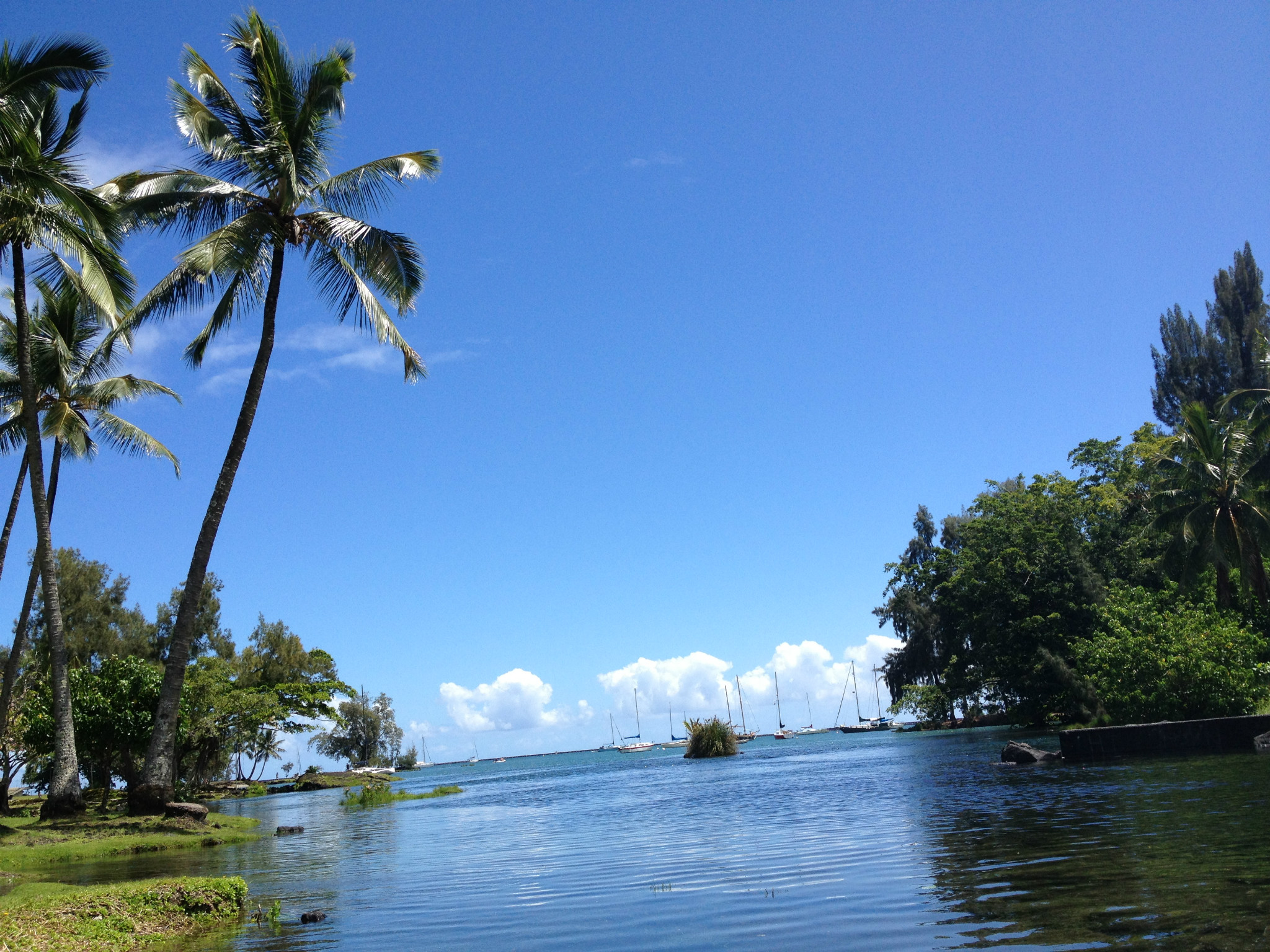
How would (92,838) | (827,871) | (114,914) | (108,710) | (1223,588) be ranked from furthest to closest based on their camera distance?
(1223,588) → (108,710) → (92,838) → (827,871) → (114,914)

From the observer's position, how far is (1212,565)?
39406 mm

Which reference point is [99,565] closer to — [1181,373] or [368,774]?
[368,774]

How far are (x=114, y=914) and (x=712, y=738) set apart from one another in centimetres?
6621

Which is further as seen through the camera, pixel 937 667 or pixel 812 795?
pixel 937 667

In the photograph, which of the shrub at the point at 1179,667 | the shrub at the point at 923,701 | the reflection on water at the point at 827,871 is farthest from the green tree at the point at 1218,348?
the reflection on water at the point at 827,871

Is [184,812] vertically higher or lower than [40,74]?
lower

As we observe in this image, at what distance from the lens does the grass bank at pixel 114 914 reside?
877cm

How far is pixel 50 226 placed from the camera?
69.2 ft

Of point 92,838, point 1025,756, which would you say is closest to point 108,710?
point 92,838

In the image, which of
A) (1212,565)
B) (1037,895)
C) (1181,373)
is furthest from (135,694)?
(1181,373)

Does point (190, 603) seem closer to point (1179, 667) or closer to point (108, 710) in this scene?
point (108, 710)

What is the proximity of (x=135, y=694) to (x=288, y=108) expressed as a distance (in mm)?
19920

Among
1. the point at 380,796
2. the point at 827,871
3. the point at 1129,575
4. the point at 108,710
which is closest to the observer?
the point at 827,871

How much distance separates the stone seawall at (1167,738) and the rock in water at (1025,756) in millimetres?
513
